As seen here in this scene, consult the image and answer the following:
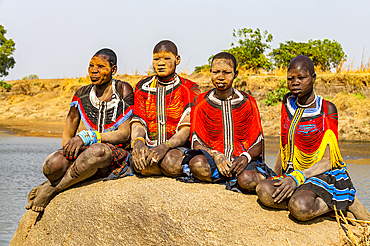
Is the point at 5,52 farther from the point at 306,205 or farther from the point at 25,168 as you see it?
the point at 306,205

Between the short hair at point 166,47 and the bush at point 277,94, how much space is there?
37.7 feet

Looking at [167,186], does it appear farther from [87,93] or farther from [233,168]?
[87,93]

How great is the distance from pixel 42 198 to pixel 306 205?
8.97ft

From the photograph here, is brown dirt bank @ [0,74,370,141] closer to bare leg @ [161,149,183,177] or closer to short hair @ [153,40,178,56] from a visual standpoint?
short hair @ [153,40,178,56]

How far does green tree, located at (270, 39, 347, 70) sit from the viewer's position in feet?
62.7

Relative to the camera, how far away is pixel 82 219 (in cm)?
410

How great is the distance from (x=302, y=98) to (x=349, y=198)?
3.43ft

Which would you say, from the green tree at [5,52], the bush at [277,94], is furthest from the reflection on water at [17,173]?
the green tree at [5,52]

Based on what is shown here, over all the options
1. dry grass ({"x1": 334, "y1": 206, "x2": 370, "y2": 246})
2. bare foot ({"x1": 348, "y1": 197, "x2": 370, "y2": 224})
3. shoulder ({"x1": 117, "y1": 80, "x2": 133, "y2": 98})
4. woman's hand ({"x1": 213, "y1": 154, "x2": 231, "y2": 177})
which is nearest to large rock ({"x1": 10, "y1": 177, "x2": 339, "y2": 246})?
dry grass ({"x1": 334, "y1": 206, "x2": 370, "y2": 246})

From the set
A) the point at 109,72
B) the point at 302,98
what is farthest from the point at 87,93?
the point at 302,98

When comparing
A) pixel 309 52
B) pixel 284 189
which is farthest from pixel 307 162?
pixel 309 52

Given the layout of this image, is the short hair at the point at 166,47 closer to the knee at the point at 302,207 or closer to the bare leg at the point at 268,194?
the bare leg at the point at 268,194

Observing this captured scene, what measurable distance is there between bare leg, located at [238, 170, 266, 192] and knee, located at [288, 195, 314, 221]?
16.5 inches

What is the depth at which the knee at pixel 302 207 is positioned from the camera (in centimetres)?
351
